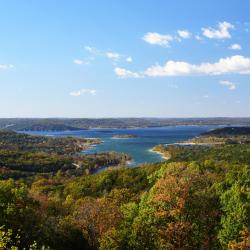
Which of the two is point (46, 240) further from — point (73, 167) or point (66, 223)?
point (73, 167)

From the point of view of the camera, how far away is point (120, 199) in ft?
170

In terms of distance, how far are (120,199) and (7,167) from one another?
12531cm

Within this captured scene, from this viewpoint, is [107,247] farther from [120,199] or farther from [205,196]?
[120,199]

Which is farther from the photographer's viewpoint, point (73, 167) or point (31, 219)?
point (73, 167)

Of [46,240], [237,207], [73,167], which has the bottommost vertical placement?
[73,167]

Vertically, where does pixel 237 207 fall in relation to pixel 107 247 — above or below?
above

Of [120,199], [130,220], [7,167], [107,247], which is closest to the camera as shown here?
[107,247]

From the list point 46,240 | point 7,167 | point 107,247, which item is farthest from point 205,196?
point 7,167

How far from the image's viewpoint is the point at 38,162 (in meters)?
190

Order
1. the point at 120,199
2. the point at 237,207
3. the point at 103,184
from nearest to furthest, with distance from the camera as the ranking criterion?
the point at 237,207 → the point at 120,199 → the point at 103,184

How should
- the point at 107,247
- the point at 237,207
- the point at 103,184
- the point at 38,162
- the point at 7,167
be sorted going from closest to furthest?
the point at 107,247
the point at 237,207
the point at 103,184
the point at 7,167
the point at 38,162

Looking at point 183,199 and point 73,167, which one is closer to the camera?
point 183,199

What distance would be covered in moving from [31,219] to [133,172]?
278 ft

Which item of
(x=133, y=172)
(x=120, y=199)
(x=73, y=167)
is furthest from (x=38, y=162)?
(x=120, y=199)
